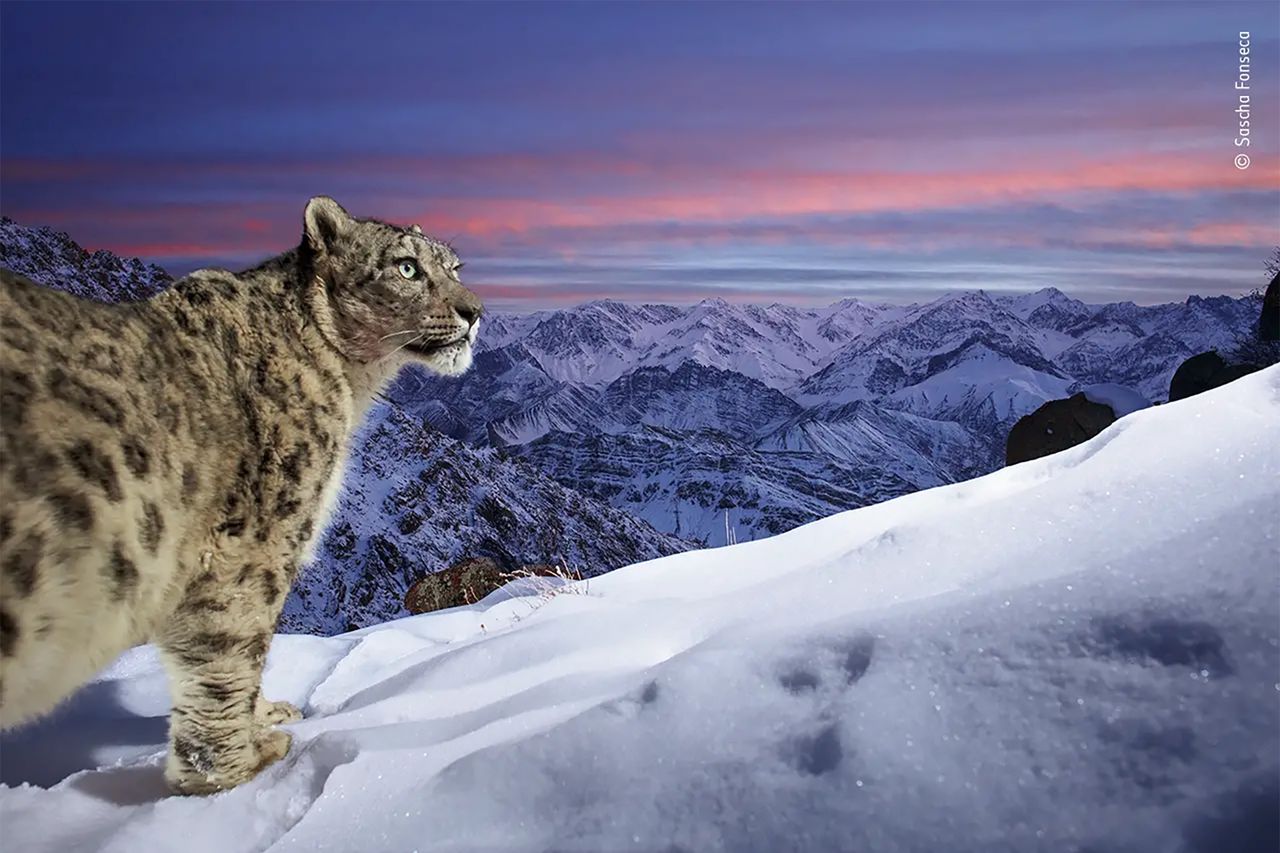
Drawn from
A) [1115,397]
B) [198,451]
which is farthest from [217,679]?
[1115,397]

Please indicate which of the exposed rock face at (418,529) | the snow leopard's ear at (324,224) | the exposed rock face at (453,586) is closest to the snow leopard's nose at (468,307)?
the snow leopard's ear at (324,224)

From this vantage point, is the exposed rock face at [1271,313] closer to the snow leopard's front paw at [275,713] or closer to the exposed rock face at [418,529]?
the snow leopard's front paw at [275,713]

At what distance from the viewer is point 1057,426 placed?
147 feet

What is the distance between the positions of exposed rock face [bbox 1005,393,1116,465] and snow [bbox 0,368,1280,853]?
1638 inches

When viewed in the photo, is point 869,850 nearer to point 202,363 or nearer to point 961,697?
point 961,697

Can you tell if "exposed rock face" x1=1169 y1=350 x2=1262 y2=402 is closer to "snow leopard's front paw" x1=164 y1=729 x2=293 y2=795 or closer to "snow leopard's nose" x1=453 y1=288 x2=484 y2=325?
"snow leopard's nose" x1=453 y1=288 x2=484 y2=325

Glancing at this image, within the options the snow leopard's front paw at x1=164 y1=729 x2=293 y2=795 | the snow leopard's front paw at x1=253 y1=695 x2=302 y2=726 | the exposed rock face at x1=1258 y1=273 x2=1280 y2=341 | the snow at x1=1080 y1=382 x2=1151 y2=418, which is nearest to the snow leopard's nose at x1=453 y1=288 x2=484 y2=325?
the snow leopard's front paw at x1=253 y1=695 x2=302 y2=726

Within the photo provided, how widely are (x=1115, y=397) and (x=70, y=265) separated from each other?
188031 mm

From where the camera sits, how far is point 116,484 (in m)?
4.32

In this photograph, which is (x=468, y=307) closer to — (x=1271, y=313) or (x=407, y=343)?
(x=407, y=343)

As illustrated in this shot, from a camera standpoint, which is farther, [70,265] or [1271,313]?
[70,265]

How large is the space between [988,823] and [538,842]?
5.13ft

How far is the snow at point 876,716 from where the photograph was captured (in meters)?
A: 2.71

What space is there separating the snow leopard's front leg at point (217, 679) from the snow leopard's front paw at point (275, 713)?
2.24ft
